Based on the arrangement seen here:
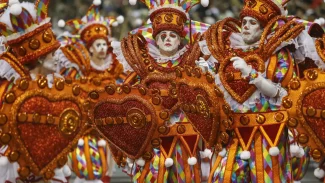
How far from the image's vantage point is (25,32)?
927 centimetres

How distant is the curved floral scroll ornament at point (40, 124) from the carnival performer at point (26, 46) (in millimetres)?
115

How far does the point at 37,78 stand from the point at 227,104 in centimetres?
156

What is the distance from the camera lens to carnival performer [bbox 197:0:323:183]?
346 inches

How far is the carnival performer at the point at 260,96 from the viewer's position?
878cm

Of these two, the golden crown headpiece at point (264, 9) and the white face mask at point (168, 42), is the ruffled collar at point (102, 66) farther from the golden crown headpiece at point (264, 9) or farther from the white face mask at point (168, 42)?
the golden crown headpiece at point (264, 9)

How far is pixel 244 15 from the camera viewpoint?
9164 millimetres

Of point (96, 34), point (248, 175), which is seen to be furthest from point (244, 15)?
point (96, 34)

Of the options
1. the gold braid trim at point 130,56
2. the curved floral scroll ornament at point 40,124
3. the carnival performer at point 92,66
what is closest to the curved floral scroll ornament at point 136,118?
the curved floral scroll ornament at point 40,124

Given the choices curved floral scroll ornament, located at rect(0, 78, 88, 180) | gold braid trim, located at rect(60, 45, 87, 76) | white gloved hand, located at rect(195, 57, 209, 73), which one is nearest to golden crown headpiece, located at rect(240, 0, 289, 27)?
white gloved hand, located at rect(195, 57, 209, 73)

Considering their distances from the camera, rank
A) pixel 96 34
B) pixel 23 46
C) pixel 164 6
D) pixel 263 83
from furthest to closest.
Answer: pixel 96 34 → pixel 164 6 → pixel 23 46 → pixel 263 83

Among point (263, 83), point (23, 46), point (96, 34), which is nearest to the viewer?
point (263, 83)

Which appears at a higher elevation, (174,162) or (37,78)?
(37,78)

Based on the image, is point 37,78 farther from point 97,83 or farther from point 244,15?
point 244,15

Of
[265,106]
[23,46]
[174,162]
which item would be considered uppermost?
[23,46]
